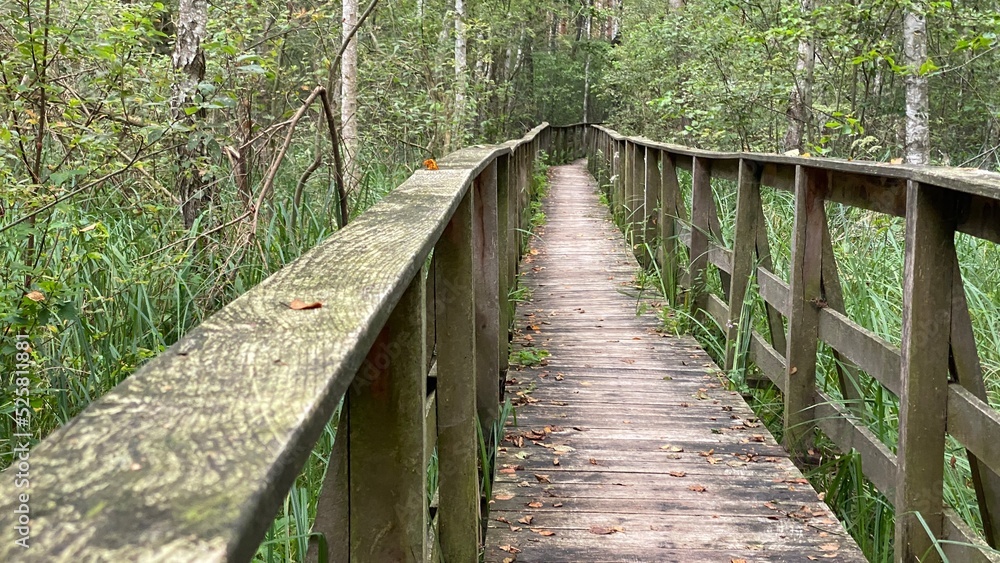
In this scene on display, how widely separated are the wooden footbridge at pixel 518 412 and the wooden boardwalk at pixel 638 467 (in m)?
0.01

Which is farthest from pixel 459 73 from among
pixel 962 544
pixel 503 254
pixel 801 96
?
pixel 962 544

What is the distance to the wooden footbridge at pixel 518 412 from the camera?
65cm

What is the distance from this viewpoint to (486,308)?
3.81 m

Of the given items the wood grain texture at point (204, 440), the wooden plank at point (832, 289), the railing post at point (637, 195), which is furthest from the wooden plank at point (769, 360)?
the railing post at point (637, 195)

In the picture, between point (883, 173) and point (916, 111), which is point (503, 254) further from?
Answer: point (916, 111)

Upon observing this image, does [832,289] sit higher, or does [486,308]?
[832,289]

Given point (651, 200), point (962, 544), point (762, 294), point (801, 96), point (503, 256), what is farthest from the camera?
point (801, 96)

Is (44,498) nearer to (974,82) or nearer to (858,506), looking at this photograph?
(858,506)

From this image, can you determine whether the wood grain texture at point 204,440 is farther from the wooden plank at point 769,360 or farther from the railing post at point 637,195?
the railing post at point 637,195

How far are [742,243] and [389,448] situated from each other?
3551 millimetres

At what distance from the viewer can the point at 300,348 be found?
935 millimetres

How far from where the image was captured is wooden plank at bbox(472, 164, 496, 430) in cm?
371

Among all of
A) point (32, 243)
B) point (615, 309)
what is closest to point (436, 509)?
point (32, 243)

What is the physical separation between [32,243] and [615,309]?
12.7 ft
